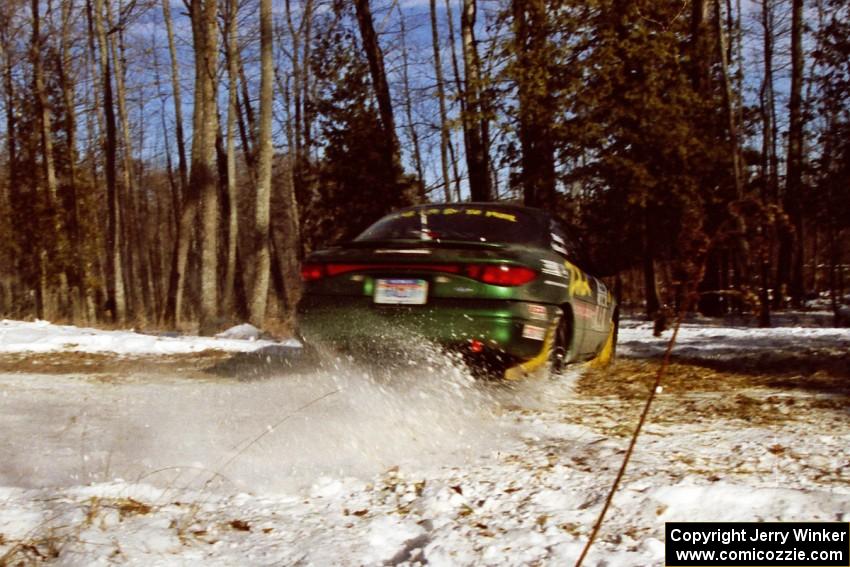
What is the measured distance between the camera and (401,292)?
17.0ft

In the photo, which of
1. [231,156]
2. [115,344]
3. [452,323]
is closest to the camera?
[452,323]

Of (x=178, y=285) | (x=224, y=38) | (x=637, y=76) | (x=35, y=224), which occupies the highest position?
(x=224, y=38)

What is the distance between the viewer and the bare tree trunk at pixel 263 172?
13.8 meters

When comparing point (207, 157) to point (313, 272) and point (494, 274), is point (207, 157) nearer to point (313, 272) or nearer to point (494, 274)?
point (313, 272)

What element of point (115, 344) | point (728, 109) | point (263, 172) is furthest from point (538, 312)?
point (728, 109)

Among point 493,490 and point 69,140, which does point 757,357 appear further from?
point 69,140

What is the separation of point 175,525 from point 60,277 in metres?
24.3

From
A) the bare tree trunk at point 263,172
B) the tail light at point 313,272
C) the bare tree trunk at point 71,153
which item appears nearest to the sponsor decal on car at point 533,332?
the tail light at point 313,272

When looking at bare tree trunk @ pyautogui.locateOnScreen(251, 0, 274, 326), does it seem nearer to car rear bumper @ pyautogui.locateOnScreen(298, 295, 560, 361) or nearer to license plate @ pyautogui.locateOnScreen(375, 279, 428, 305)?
car rear bumper @ pyautogui.locateOnScreen(298, 295, 560, 361)

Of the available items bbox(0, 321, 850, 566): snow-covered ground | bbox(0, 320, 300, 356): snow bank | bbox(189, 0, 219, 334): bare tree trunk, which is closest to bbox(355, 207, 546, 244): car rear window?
bbox(0, 321, 850, 566): snow-covered ground

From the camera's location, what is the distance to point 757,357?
843cm

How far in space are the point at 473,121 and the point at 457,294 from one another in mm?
11085

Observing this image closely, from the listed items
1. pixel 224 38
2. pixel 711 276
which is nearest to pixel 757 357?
pixel 711 276

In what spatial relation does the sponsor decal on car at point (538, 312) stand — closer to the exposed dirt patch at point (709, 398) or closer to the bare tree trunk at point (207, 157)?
the exposed dirt patch at point (709, 398)
